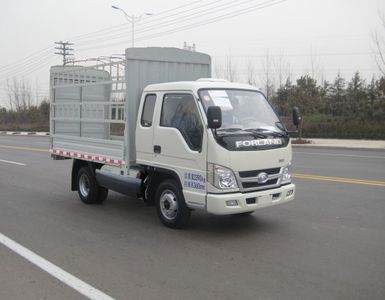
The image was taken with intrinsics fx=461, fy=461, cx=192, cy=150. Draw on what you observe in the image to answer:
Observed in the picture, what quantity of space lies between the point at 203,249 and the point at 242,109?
2.19m

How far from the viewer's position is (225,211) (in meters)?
6.29

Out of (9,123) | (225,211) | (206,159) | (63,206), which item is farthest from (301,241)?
(9,123)

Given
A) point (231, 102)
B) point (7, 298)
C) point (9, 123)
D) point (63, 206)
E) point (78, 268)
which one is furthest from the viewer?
point (9, 123)

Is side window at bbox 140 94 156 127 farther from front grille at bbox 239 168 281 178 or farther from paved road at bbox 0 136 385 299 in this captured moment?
front grille at bbox 239 168 281 178

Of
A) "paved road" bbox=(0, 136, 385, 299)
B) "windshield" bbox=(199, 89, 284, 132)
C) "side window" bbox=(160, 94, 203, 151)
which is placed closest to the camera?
"paved road" bbox=(0, 136, 385, 299)

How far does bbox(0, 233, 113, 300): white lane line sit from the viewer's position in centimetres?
460

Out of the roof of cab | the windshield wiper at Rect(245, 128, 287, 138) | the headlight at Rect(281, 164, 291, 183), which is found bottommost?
the headlight at Rect(281, 164, 291, 183)

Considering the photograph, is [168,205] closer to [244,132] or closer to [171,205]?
[171,205]

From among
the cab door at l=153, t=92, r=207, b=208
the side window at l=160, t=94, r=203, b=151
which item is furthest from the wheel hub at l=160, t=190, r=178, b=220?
the side window at l=160, t=94, r=203, b=151

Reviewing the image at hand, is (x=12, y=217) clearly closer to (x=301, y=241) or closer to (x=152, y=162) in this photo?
(x=152, y=162)

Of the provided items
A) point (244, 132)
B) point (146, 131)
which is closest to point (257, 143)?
point (244, 132)

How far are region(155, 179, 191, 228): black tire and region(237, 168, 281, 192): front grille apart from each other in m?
0.97

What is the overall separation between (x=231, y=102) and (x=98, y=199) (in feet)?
12.4

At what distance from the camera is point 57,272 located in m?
5.20
